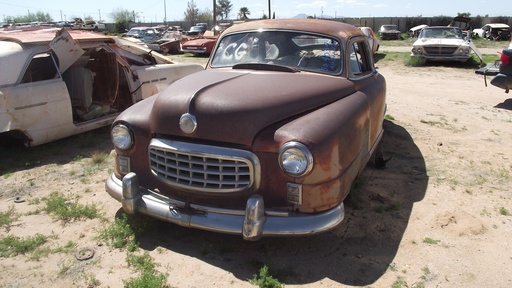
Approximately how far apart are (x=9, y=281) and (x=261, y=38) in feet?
10.2

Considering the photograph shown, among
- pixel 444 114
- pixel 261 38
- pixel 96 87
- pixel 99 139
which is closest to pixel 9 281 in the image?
pixel 261 38

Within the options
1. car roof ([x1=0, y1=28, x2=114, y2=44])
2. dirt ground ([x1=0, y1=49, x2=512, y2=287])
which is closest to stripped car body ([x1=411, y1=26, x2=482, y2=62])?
dirt ground ([x1=0, y1=49, x2=512, y2=287])

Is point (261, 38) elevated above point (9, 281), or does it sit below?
above

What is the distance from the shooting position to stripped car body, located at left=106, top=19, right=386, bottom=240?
3006mm

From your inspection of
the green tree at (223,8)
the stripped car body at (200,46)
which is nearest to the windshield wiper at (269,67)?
the stripped car body at (200,46)

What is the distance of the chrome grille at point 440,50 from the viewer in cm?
1494

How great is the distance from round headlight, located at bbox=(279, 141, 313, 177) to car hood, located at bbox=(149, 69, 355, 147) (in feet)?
0.87

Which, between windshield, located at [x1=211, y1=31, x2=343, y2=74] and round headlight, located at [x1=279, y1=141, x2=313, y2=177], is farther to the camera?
windshield, located at [x1=211, y1=31, x2=343, y2=74]

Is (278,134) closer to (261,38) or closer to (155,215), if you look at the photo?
(155,215)

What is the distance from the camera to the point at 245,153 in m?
3.04

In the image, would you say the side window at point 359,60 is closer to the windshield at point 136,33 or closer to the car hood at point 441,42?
the car hood at point 441,42

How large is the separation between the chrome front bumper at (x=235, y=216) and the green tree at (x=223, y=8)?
93860 millimetres

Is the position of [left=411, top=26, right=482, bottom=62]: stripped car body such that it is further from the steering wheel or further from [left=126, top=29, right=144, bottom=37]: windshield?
[left=126, top=29, right=144, bottom=37]: windshield

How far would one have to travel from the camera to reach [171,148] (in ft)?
10.6
